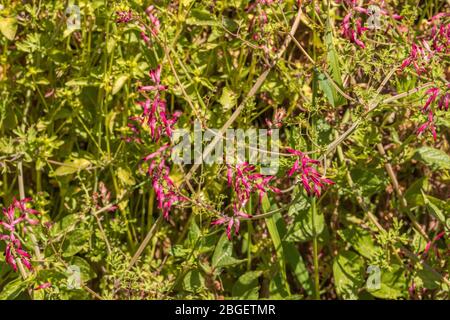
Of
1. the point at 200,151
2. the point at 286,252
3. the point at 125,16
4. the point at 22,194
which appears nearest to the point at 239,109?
the point at 200,151

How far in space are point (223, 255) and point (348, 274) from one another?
39 centimetres

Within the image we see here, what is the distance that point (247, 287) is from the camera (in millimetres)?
2213

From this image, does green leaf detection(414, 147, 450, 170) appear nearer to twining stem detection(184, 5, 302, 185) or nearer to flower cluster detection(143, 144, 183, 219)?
twining stem detection(184, 5, 302, 185)

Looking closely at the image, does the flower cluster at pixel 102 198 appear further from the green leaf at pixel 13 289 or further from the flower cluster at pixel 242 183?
the flower cluster at pixel 242 183

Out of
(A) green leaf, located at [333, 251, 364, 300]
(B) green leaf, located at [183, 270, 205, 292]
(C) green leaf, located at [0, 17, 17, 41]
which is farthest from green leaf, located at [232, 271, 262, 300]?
(C) green leaf, located at [0, 17, 17, 41]

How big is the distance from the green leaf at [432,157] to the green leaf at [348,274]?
13.7 inches

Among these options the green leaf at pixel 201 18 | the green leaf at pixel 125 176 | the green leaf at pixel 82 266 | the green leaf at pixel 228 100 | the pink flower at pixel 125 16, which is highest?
the green leaf at pixel 201 18

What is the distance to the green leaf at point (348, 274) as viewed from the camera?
2.19 meters

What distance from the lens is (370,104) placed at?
1.86m

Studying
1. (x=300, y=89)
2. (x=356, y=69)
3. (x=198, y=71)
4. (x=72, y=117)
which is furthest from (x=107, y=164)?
(x=356, y=69)

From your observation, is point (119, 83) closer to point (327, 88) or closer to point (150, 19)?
point (150, 19)

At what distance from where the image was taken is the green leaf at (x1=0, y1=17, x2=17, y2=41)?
2152 mm

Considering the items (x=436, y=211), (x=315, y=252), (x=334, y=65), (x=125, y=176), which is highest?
(x=334, y=65)

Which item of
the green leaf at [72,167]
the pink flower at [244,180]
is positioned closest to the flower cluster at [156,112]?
the pink flower at [244,180]
